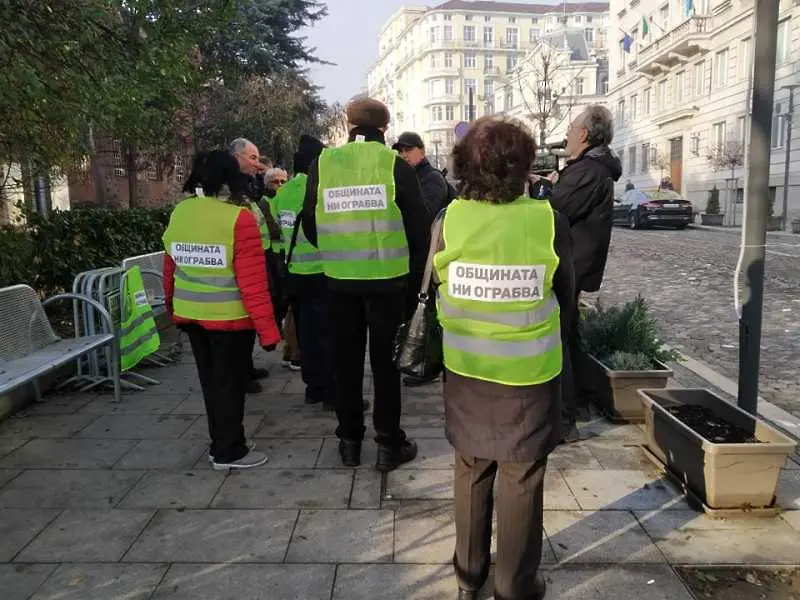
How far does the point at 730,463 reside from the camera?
3.37 m

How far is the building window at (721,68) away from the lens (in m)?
34.6

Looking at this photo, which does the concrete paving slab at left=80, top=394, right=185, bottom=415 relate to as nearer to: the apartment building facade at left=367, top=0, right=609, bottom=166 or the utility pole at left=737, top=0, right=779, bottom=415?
the utility pole at left=737, top=0, right=779, bottom=415

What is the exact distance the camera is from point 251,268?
394 centimetres

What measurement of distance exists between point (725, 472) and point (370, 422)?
94.8 inches

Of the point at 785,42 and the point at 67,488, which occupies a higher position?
the point at 785,42

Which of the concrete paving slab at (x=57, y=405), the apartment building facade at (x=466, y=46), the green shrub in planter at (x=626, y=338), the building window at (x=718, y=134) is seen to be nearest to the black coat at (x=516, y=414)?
the green shrub in planter at (x=626, y=338)

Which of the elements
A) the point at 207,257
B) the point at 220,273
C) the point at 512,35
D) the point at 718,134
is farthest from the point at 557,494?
the point at 512,35

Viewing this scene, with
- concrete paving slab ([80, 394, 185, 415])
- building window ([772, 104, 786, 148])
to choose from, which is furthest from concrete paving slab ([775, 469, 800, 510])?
building window ([772, 104, 786, 148])

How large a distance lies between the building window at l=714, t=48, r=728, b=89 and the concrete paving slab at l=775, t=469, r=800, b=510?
35.4 m

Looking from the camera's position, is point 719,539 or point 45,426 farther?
point 45,426

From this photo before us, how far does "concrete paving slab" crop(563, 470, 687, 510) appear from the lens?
11.9 feet

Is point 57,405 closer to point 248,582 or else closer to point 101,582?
point 101,582

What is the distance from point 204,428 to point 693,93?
39.6m

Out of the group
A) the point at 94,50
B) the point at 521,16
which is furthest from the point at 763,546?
the point at 521,16
